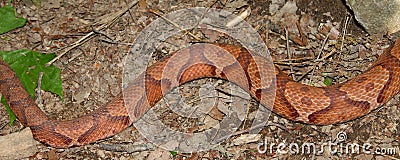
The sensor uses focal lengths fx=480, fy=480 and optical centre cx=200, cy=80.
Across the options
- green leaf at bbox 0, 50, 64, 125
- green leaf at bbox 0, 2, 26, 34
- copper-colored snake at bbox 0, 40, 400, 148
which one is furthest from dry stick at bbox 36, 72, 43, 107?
green leaf at bbox 0, 2, 26, 34

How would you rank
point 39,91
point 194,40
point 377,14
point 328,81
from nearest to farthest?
point 377,14, point 328,81, point 39,91, point 194,40

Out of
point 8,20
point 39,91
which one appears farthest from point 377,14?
point 8,20

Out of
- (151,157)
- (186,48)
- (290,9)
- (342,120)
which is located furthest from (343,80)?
(151,157)

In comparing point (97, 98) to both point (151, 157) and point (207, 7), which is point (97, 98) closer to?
point (151, 157)

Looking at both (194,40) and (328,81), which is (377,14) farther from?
(194,40)

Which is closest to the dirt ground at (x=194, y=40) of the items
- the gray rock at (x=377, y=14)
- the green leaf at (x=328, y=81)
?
the green leaf at (x=328, y=81)

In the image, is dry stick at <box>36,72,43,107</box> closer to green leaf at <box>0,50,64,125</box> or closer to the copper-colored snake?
green leaf at <box>0,50,64,125</box>
